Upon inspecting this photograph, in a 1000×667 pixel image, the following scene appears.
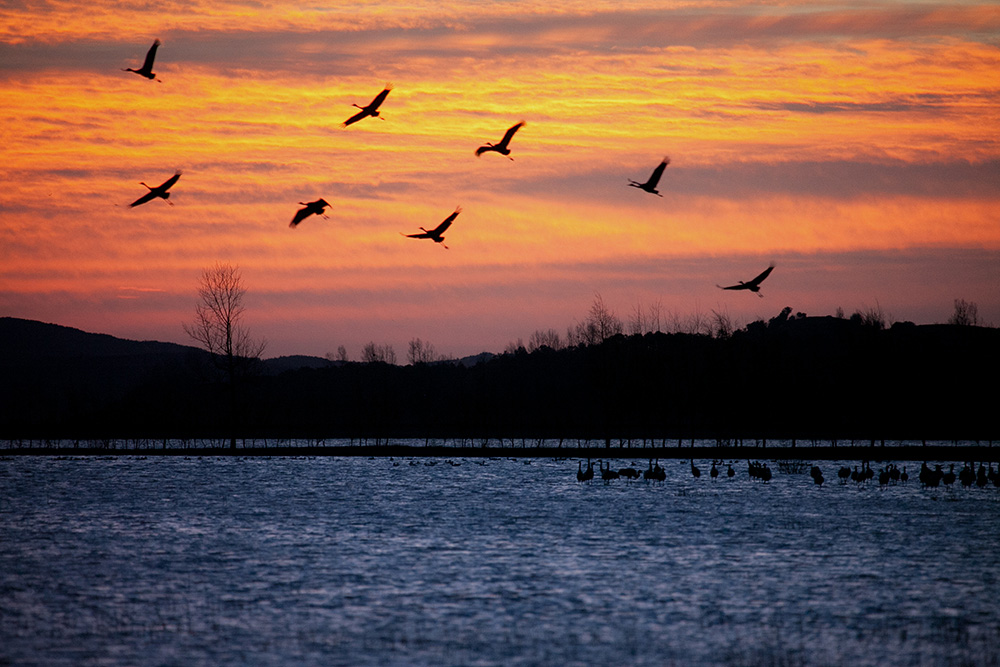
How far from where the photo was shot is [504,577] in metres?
26.6

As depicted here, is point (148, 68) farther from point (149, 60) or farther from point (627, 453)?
point (627, 453)

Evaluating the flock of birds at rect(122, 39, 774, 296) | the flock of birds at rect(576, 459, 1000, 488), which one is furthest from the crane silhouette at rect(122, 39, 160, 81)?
the flock of birds at rect(576, 459, 1000, 488)

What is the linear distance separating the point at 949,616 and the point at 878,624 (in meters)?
1.78

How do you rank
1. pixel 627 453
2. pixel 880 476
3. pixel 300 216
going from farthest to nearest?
pixel 627 453 < pixel 880 476 < pixel 300 216

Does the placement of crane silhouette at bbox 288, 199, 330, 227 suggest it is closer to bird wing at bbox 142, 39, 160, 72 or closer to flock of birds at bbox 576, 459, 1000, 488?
bird wing at bbox 142, 39, 160, 72

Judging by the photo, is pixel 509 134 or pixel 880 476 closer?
pixel 509 134

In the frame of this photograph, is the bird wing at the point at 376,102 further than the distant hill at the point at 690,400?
No

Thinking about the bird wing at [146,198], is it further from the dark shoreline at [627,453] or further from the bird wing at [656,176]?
the dark shoreline at [627,453]

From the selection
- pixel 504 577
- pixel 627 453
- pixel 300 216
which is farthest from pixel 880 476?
pixel 300 216

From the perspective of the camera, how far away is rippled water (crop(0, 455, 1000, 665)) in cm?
1948

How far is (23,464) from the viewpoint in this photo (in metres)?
73.9

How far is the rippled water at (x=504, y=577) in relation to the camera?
1948 cm

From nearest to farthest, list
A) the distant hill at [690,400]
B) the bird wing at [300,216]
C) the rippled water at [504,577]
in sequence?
the rippled water at [504,577], the bird wing at [300,216], the distant hill at [690,400]

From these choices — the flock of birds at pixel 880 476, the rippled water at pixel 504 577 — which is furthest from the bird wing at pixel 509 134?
the flock of birds at pixel 880 476
